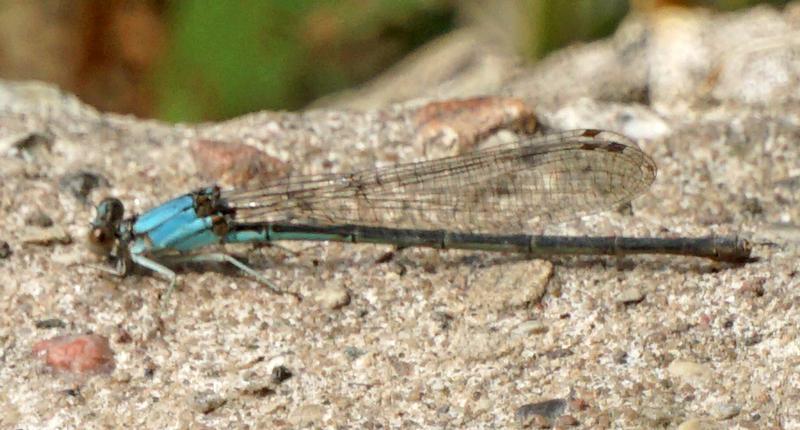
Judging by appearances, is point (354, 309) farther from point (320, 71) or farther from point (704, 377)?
point (320, 71)

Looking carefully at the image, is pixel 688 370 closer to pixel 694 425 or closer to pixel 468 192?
pixel 694 425

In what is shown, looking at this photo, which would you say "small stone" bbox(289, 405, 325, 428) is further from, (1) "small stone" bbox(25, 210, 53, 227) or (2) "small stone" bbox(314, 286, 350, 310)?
(1) "small stone" bbox(25, 210, 53, 227)

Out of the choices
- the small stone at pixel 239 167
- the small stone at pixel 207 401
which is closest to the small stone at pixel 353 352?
the small stone at pixel 207 401

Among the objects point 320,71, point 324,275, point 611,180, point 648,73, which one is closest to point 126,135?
point 324,275

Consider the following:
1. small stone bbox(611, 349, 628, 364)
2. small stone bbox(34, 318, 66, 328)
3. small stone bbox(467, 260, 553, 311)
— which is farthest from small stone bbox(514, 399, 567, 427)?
small stone bbox(34, 318, 66, 328)

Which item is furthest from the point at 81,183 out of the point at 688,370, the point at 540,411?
the point at 688,370

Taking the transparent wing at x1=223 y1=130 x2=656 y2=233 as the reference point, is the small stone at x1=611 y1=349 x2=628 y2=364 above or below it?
below
